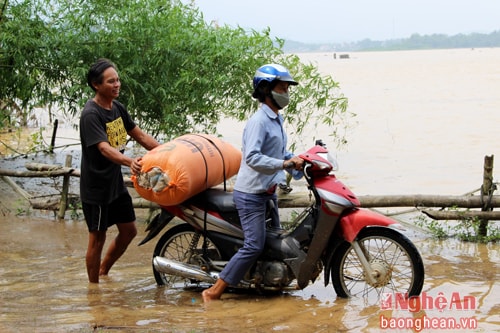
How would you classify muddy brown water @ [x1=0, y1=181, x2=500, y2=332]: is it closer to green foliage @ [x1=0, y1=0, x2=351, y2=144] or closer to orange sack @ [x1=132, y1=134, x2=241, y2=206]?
orange sack @ [x1=132, y1=134, x2=241, y2=206]

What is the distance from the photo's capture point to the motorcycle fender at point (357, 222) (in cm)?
545

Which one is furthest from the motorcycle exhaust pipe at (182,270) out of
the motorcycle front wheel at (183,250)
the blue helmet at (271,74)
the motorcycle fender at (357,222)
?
the blue helmet at (271,74)

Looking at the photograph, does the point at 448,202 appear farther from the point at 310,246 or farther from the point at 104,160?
the point at 104,160

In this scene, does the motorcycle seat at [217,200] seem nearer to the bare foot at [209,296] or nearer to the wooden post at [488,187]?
the bare foot at [209,296]

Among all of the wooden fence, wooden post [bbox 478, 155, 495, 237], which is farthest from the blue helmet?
wooden post [bbox 478, 155, 495, 237]

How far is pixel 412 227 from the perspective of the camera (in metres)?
8.77

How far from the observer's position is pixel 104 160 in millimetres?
6043

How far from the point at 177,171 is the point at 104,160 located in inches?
27.7

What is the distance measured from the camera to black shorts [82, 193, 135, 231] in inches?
242

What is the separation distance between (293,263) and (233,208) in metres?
0.61

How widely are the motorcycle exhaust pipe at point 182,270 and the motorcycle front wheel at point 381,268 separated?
963mm

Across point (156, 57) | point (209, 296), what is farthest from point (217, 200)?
point (156, 57)

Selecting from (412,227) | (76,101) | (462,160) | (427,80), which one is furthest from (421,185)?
(427,80)

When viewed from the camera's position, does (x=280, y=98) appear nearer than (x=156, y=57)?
Yes
